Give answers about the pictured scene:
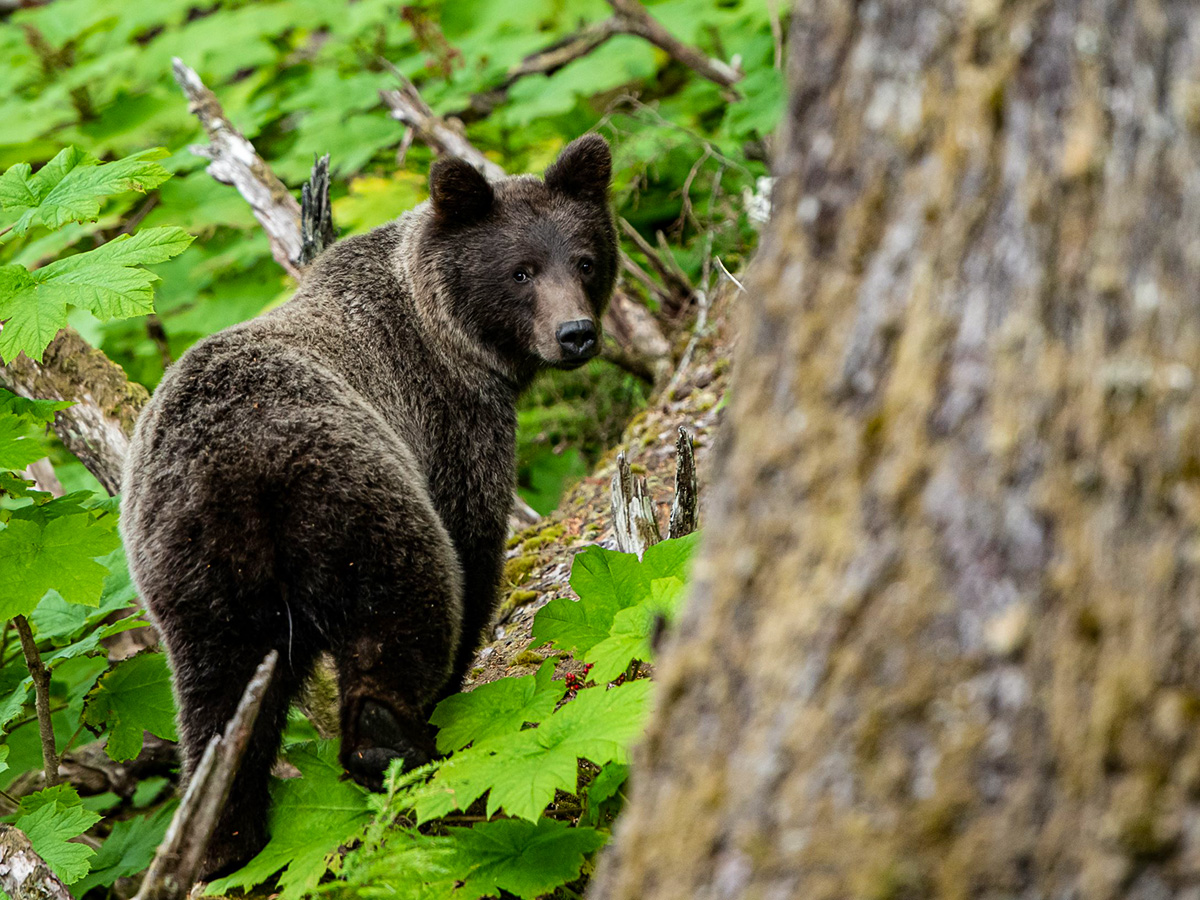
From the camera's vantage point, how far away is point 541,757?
272 centimetres

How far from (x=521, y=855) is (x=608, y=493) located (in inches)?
155

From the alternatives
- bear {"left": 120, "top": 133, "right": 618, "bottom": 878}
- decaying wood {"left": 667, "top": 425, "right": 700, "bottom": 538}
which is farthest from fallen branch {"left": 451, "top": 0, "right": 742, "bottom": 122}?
decaying wood {"left": 667, "top": 425, "right": 700, "bottom": 538}

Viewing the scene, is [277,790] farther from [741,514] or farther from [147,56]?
[147,56]

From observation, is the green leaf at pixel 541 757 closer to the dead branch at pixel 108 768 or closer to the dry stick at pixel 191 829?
the dry stick at pixel 191 829

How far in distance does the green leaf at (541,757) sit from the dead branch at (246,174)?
4759 mm

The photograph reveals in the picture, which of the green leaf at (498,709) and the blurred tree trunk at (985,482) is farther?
the green leaf at (498,709)

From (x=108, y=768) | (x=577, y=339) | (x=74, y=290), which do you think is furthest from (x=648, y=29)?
(x=108, y=768)

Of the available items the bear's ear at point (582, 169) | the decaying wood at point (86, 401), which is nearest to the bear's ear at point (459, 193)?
the bear's ear at point (582, 169)

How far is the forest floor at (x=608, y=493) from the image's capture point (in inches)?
215

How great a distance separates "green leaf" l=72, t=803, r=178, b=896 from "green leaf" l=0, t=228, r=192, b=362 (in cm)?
217

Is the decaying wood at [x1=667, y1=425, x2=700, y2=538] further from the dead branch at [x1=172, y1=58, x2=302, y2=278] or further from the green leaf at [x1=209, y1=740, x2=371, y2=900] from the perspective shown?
the dead branch at [x1=172, y1=58, x2=302, y2=278]

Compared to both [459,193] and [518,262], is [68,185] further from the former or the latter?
[518,262]

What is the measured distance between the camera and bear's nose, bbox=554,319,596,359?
4.88m

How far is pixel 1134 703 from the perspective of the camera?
4.58 ft
